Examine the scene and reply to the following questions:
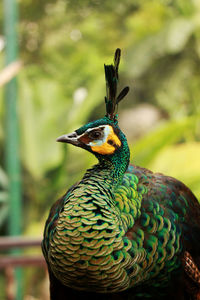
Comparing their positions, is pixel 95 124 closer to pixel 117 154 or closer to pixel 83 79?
pixel 117 154

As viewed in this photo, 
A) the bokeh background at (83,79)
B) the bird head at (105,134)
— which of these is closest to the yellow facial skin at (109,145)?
the bird head at (105,134)

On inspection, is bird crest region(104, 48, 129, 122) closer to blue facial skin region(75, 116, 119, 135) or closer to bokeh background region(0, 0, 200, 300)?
blue facial skin region(75, 116, 119, 135)

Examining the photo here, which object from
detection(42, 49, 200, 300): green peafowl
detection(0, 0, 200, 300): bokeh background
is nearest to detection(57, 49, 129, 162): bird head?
detection(42, 49, 200, 300): green peafowl

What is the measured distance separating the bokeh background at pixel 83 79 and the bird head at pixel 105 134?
201cm

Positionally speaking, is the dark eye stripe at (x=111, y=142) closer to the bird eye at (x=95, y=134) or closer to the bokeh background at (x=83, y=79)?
the bird eye at (x=95, y=134)

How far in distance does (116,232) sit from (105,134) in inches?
8.5

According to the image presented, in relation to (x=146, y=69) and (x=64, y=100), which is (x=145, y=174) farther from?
A: (x=146, y=69)

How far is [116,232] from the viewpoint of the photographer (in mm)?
911

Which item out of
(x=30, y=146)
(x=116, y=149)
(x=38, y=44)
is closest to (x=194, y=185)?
(x=30, y=146)

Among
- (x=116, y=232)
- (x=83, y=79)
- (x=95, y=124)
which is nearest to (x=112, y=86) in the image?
(x=95, y=124)

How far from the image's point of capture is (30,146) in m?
3.24

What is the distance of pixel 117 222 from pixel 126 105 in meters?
2.78

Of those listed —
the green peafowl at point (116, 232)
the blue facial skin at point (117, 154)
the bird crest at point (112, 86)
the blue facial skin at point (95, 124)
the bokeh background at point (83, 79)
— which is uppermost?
the bokeh background at point (83, 79)

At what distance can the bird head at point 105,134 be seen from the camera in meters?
0.96
